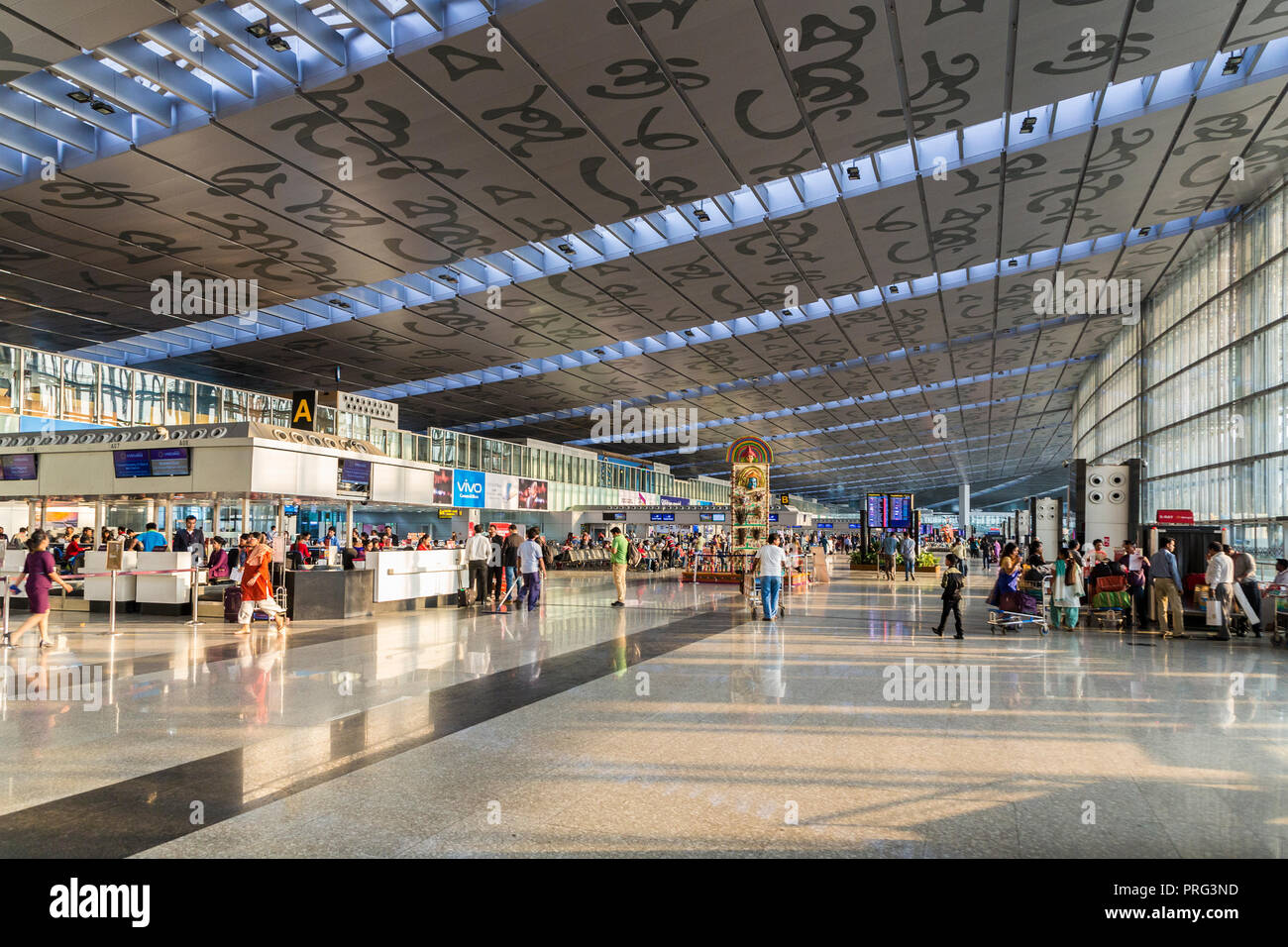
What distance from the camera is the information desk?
15438mm

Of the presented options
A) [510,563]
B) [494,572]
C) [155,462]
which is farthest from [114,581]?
[494,572]

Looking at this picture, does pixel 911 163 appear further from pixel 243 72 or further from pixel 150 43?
pixel 150 43

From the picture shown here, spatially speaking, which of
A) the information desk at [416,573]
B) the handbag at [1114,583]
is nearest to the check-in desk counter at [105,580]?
the information desk at [416,573]

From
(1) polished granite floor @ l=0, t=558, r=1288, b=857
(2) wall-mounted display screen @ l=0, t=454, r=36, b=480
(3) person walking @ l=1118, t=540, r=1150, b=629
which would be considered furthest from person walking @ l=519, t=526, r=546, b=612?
(3) person walking @ l=1118, t=540, r=1150, b=629

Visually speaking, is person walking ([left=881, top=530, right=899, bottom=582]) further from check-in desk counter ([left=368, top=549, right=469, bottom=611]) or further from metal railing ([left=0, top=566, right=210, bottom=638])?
metal railing ([left=0, top=566, right=210, bottom=638])

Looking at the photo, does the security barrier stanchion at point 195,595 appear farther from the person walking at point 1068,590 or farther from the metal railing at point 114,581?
the person walking at point 1068,590

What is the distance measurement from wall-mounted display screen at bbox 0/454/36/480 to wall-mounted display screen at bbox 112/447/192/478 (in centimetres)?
259

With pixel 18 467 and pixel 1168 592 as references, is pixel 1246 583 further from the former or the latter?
pixel 18 467

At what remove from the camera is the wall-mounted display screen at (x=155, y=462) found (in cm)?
1456

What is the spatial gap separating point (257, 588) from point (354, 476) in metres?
4.00

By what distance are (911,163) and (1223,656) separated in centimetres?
921

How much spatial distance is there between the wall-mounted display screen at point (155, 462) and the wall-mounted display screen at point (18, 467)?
259 cm
